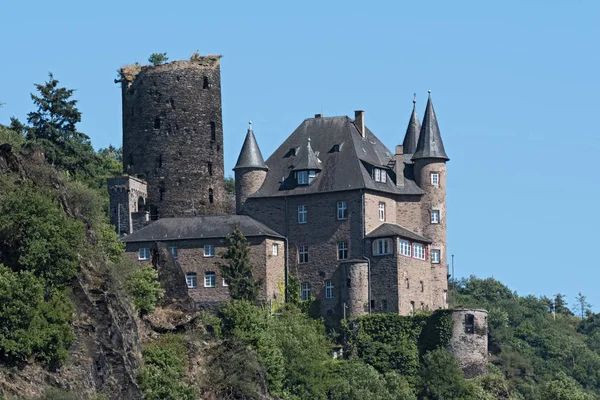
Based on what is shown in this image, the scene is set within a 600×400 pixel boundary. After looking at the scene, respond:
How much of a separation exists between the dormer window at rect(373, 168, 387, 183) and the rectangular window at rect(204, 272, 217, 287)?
10.3 meters

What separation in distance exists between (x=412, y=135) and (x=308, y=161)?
691 cm

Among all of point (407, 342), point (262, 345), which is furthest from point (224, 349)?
point (407, 342)

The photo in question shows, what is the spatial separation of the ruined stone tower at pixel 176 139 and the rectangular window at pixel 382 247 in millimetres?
11410

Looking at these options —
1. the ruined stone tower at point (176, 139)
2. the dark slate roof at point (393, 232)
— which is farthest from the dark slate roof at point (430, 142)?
the ruined stone tower at point (176, 139)

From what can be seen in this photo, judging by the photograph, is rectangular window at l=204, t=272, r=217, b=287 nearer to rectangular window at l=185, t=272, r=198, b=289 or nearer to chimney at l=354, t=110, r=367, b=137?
rectangular window at l=185, t=272, r=198, b=289

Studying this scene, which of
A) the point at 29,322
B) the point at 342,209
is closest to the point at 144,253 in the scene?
the point at 342,209

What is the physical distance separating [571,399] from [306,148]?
1997 cm

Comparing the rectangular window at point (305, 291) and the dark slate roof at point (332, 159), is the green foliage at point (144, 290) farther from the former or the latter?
the dark slate roof at point (332, 159)

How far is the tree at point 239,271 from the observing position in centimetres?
10575

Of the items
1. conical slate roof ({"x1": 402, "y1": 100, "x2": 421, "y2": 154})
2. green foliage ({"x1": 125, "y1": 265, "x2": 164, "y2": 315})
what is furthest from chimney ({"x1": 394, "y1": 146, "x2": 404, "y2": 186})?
green foliage ({"x1": 125, "y1": 265, "x2": 164, "y2": 315})

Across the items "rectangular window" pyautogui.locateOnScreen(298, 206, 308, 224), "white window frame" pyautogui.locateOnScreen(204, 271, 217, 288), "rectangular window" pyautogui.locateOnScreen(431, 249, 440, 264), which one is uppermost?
"rectangular window" pyautogui.locateOnScreen(298, 206, 308, 224)

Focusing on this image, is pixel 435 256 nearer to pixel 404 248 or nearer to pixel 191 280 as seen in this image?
pixel 404 248

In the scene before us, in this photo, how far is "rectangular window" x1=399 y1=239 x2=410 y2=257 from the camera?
108 m

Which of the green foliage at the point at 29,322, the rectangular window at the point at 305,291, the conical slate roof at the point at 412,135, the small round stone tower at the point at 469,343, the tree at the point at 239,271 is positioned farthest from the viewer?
the conical slate roof at the point at 412,135
